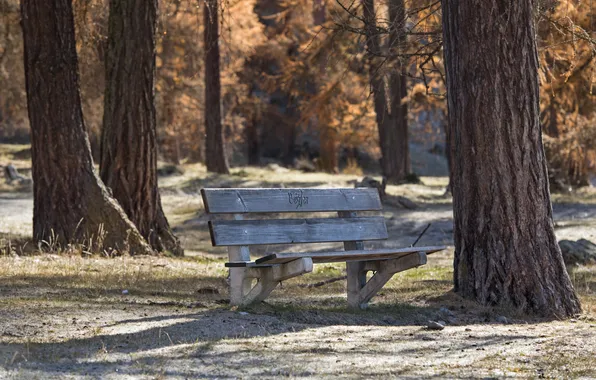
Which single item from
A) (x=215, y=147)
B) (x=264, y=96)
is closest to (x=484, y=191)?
(x=215, y=147)

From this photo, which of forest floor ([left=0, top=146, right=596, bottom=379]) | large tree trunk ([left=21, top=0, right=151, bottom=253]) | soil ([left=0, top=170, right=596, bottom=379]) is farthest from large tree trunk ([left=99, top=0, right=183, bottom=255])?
soil ([left=0, top=170, right=596, bottom=379])

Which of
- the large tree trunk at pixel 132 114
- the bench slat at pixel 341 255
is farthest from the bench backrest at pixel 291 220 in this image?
the large tree trunk at pixel 132 114

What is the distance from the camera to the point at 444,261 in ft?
41.2

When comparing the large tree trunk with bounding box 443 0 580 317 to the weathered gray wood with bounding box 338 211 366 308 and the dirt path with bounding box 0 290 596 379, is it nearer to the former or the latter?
the dirt path with bounding box 0 290 596 379

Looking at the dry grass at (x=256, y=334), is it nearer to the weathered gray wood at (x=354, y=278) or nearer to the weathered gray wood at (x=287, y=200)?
the weathered gray wood at (x=354, y=278)

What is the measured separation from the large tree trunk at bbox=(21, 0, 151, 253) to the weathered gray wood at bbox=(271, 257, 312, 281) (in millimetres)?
4498

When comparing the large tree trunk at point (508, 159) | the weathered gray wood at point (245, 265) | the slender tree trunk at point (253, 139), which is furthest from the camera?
the slender tree trunk at point (253, 139)

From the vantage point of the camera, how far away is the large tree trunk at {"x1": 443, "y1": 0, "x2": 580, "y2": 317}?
7.17 m

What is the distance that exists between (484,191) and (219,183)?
15.6 m

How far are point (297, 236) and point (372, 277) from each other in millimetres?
694

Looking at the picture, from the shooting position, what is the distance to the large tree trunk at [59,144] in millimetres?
10523

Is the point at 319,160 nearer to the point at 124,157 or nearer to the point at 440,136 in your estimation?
the point at 440,136

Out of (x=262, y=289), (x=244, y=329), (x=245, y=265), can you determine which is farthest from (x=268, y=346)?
(x=262, y=289)

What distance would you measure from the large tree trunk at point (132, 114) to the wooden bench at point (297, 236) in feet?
15.3
